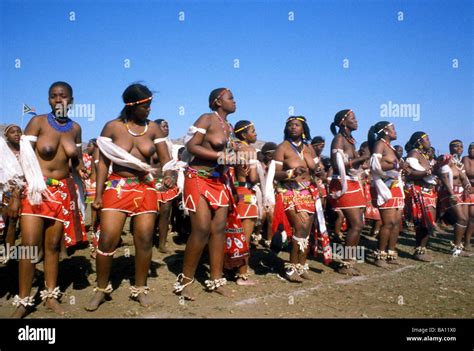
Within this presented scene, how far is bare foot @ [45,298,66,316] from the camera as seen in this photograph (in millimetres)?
4402

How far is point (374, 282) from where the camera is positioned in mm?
6125

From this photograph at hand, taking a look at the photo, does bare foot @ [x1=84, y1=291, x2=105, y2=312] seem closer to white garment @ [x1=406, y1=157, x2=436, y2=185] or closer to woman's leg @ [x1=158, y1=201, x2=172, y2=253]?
woman's leg @ [x1=158, y1=201, x2=172, y2=253]

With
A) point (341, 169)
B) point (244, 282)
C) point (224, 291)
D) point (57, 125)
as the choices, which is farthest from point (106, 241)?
point (341, 169)

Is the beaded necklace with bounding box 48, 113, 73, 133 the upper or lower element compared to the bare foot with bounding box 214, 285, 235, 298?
upper

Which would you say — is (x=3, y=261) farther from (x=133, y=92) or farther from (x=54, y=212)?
(x=133, y=92)

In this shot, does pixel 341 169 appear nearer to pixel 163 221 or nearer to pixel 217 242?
pixel 217 242

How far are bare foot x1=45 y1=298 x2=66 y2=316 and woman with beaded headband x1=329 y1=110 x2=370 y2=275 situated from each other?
417 cm

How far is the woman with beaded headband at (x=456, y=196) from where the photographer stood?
845 centimetres

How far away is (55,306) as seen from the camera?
4.44 m

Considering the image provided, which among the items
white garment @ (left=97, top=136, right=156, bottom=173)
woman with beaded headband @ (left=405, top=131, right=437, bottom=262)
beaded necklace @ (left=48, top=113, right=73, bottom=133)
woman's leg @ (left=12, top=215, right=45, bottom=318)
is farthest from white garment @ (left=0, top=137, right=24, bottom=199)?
woman with beaded headband @ (left=405, top=131, right=437, bottom=262)

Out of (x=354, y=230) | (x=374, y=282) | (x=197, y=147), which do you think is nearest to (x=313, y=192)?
(x=354, y=230)

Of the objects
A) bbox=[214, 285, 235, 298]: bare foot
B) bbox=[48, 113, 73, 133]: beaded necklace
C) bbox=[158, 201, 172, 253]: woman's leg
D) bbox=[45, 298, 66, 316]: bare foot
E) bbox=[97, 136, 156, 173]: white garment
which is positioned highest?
bbox=[48, 113, 73, 133]: beaded necklace

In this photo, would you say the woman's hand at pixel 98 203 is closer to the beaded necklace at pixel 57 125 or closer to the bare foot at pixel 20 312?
the beaded necklace at pixel 57 125
